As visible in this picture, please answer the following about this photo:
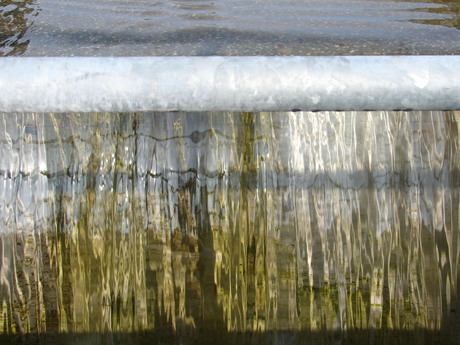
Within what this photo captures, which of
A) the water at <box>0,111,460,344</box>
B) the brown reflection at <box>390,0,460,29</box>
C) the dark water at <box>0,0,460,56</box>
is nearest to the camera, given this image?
the water at <box>0,111,460,344</box>

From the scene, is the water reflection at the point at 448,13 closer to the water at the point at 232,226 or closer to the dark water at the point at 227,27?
the dark water at the point at 227,27

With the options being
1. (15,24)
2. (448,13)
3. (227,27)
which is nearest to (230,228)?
(227,27)

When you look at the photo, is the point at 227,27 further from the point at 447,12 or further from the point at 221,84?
the point at 221,84

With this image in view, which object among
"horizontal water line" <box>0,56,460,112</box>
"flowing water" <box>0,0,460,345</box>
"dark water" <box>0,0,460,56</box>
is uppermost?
"dark water" <box>0,0,460,56</box>

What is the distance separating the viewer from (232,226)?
1.88 m

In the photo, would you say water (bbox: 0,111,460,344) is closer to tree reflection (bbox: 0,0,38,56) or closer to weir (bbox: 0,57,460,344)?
weir (bbox: 0,57,460,344)

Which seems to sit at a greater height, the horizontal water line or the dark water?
the dark water

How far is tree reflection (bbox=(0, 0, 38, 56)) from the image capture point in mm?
2209

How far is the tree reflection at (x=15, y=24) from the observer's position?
2.21 metres

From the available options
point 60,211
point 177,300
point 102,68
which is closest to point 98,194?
point 60,211

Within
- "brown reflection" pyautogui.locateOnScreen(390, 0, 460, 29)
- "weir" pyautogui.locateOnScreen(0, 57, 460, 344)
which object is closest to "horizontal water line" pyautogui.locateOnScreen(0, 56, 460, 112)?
"weir" pyautogui.locateOnScreen(0, 57, 460, 344)

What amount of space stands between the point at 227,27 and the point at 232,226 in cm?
111

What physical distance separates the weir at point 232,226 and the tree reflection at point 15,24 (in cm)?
51

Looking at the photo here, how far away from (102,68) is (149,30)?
1.28 m
